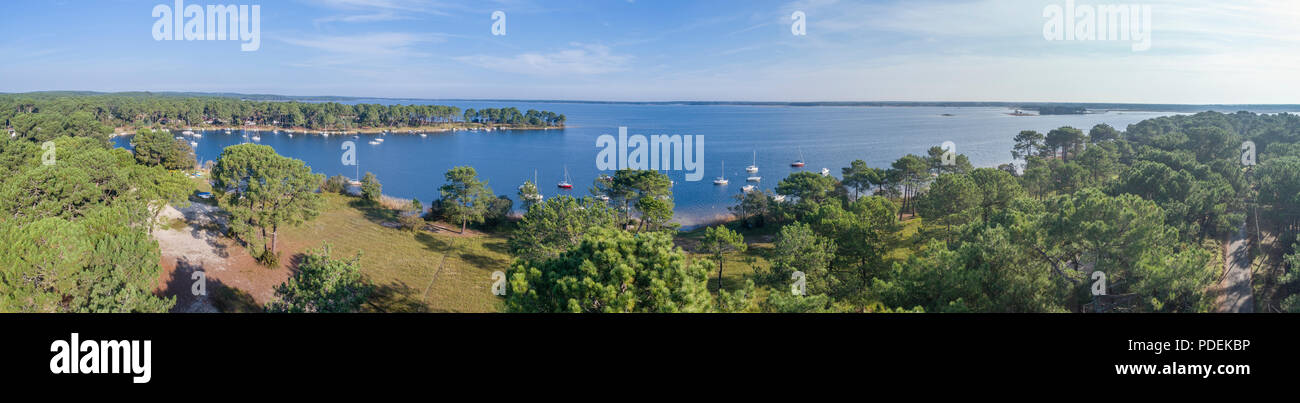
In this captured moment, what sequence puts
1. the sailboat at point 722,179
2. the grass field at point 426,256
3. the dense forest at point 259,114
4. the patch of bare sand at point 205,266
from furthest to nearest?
the dense forest at point 259,114
the sailboat at point 722,179
the grass field at point 426,256
the patch of bare sand at point 205,266

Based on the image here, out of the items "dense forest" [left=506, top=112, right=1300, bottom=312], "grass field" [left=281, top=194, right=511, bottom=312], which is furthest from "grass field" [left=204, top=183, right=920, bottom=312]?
"dense forest" [left=506, top=112, right=1300, bottom=312]

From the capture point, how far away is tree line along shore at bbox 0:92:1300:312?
14.5 meters

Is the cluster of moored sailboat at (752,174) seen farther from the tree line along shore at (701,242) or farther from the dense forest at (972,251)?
the dense forest at (972,251)

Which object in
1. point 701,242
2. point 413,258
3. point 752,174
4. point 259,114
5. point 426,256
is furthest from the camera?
point 259,114

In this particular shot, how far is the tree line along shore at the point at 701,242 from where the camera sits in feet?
47.7

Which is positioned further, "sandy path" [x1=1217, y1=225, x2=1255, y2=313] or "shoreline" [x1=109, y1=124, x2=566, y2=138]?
"shoreline" [x1=109, y1=124, x2=566, y2=138]

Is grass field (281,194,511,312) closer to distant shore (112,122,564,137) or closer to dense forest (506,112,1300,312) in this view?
dense forest (506,112,1300,312)

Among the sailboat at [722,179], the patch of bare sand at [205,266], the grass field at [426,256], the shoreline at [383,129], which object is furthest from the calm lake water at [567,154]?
the patch of bare sand at [205,266]

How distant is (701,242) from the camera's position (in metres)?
30.8

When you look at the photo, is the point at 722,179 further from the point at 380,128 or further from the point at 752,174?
the point at 380,128

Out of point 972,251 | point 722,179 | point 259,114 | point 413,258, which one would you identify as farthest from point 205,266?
point 259,114
